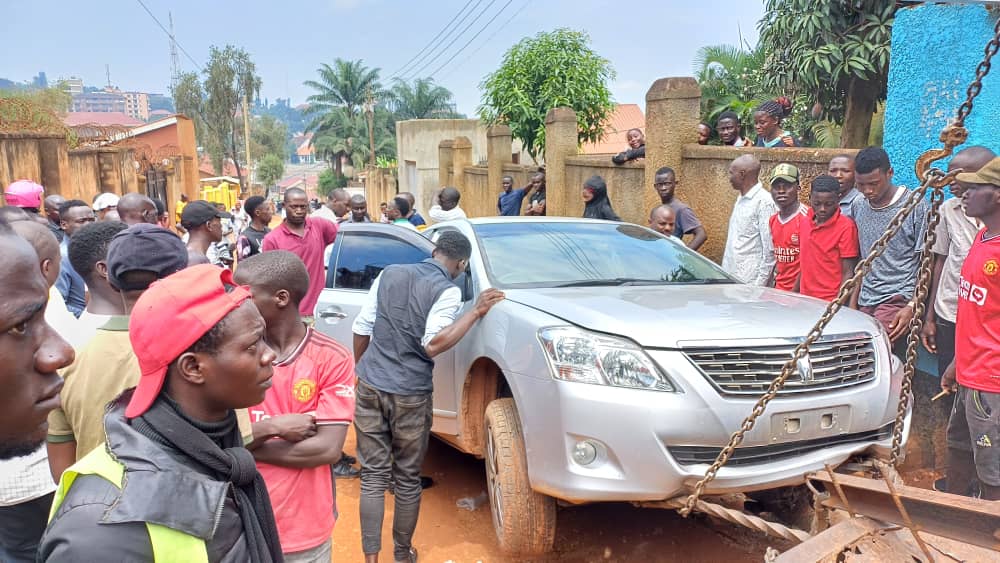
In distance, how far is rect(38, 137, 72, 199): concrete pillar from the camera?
12.3 meters

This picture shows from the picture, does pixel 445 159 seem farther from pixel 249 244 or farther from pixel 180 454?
pixel 180 454

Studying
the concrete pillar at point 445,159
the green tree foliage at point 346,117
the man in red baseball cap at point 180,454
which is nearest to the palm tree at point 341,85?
the green tree foliage at point 346,117

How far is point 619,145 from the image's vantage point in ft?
82.3

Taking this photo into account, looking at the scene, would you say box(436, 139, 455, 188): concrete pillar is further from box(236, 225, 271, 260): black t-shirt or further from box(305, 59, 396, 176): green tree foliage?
box(305, 59, 396, 176): green tree foliage

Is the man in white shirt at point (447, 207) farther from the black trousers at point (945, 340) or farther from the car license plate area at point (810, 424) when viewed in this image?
the car license plate area at point (810, 424)

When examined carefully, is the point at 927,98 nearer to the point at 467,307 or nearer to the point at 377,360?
the point at 467,307

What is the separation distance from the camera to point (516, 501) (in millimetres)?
3439

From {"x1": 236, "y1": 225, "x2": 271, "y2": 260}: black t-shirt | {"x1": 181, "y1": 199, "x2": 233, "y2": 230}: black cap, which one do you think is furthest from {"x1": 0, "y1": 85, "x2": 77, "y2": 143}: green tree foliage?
{"x1": 181, "y1": 199, "x2": 233, "y2": 230}: black cap

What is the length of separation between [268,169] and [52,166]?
48.0 metres

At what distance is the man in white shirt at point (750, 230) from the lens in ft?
17.7

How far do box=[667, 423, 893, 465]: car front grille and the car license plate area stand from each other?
54mm

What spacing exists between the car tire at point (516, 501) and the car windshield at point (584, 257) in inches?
33.0

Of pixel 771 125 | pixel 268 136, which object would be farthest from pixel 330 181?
pixel 771 125

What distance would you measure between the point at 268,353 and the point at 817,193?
159 inches
